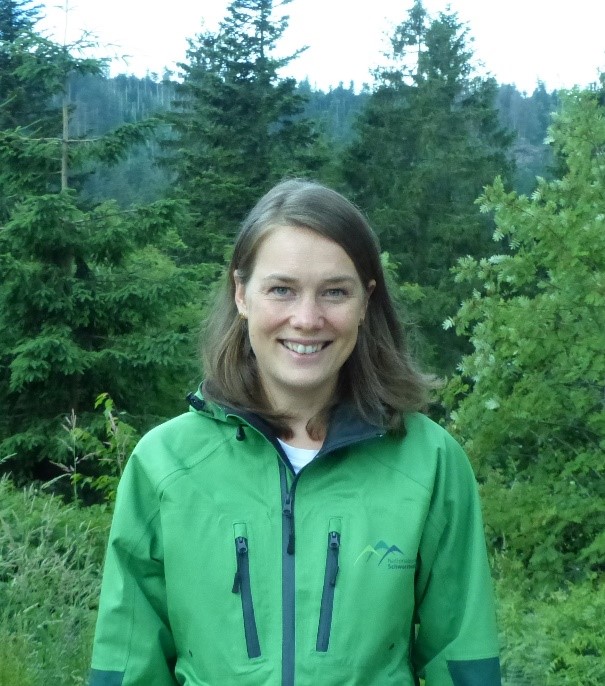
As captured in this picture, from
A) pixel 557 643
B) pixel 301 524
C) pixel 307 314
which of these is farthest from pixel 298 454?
pixel 557 643

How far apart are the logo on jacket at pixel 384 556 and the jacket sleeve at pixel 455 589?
79 millimetres

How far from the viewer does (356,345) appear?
233 cm

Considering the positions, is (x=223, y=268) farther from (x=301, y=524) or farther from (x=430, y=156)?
(x=430, y=156)

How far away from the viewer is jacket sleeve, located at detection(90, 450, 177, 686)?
6.59 ft

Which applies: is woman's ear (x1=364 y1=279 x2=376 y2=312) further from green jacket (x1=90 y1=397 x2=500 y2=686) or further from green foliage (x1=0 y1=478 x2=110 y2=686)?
green foliage (x1=0 y1=478 x2=110 y2=686)

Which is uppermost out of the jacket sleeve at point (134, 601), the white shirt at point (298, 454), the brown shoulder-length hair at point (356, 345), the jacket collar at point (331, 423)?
the brown shoulder-length hair at point (356, 345)

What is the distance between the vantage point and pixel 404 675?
2.00 metres

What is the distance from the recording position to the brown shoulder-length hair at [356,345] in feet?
7.05

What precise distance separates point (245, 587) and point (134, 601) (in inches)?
9.4

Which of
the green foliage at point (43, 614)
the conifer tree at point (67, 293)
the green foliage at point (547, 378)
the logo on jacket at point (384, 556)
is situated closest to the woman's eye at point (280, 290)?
the logo on jacket at point (384, 556)

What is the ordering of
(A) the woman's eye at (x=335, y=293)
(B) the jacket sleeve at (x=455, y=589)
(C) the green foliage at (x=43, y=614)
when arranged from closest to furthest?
(B) the jacket sleeve at (x=455, y=589) → (A) the woman's eye at (x=335, y=293) → (C) the green foliage at (x=43, y=614)

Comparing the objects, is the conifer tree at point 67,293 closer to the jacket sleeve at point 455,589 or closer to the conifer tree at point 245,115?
the conifer tree at point 245,115

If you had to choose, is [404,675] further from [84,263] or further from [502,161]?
[502,161]

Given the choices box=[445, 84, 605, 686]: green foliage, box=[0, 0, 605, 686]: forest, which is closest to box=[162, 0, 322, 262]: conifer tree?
box=[0, 0, 605, 686]: forest
